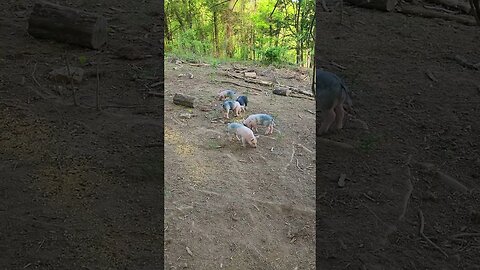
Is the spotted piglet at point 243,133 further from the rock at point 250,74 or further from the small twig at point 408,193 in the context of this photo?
the small twig at point 408,193

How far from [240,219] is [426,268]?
0.52 meters

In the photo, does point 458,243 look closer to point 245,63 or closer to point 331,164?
point 331,164

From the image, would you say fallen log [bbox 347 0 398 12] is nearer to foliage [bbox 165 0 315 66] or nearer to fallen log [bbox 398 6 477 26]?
fallen log [bbox 398 6 477 26]

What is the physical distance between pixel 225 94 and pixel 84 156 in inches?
19.1

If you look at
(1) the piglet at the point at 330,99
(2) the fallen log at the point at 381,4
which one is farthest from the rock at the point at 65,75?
(2) the fallen log at the point at 381,4

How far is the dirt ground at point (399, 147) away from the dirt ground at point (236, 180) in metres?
0.09

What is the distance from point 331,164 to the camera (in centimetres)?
178

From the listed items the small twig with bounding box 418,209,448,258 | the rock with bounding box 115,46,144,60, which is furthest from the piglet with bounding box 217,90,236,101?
the small twig with bounding box 418,209,448,258

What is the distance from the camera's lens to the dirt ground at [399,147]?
163 cm

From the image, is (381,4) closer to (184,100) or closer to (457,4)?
(457,4)

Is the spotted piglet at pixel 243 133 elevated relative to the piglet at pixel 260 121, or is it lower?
lower

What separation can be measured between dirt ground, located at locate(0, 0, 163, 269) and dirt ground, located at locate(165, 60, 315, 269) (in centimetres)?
10

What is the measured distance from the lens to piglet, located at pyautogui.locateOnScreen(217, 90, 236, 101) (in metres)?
1.82

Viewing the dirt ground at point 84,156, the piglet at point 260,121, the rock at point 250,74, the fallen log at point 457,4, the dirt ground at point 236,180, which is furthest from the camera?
the fallen log at point 457,4
